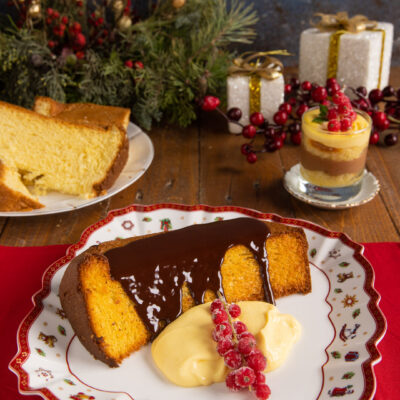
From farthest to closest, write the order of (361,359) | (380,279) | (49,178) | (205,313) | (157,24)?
(157,24)
(49,178)
(380,279)
(205,313)
(361,359)

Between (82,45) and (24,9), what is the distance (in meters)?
0.34

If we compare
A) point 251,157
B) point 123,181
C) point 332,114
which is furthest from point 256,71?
point 123,181

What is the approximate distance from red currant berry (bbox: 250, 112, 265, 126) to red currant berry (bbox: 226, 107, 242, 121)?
0.30 feet

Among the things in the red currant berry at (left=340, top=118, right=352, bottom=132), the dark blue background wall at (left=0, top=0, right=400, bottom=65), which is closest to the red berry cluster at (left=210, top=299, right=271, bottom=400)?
the red currant berry at (left=340, top=118, right=352, bottom=132)

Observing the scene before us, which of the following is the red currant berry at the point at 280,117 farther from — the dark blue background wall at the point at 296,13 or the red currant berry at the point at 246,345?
the red currant berry at the point at 246,345

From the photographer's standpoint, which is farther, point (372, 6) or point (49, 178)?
point (372, 6)

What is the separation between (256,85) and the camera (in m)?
2.27

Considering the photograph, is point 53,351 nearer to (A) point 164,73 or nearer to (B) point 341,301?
(B) point 341,301

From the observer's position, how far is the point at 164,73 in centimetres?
237

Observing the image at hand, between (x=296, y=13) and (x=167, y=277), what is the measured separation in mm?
2137

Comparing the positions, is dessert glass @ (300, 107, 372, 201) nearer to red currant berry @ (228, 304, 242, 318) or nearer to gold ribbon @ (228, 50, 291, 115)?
gold ribbon @ (228, 50, 291, 115)

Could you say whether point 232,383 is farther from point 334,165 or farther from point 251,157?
point 251,157

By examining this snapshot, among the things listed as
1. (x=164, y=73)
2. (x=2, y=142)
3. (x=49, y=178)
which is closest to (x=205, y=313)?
(x=49, y=178)

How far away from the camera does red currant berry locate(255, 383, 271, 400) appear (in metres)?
1.06
